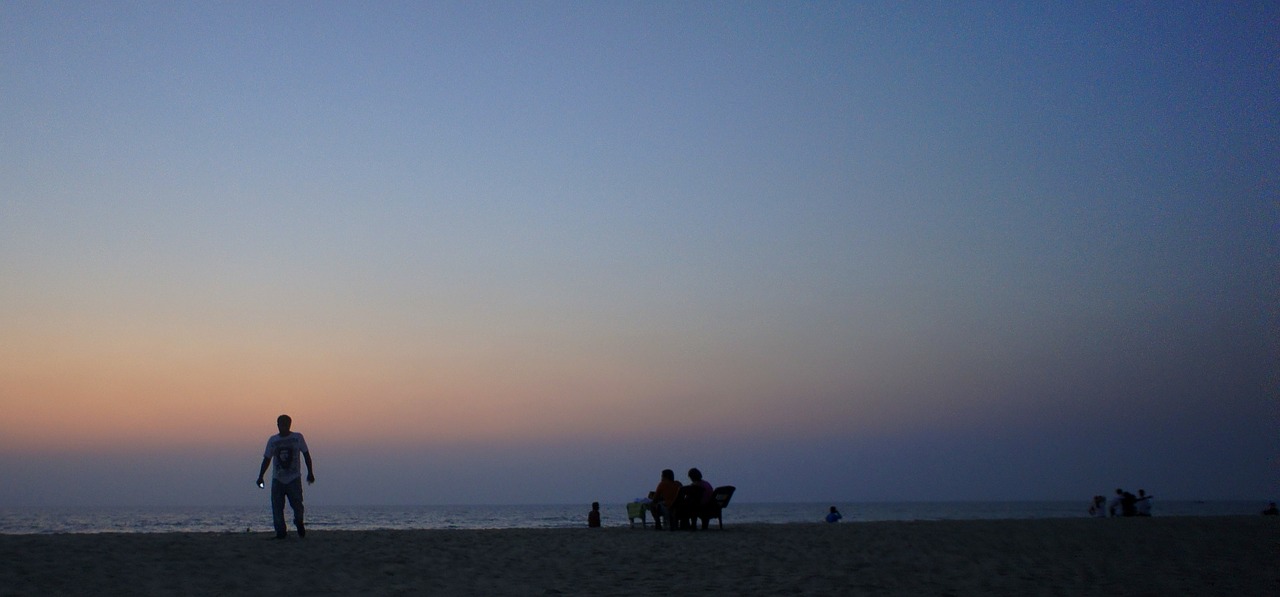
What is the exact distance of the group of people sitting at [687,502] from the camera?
1639 centimetres

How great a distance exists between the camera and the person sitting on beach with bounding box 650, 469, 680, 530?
54.2ft

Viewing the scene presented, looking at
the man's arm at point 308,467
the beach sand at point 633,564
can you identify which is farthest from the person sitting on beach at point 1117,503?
the man's arm at point 308,467

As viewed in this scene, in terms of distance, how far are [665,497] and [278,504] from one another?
23.6 ft

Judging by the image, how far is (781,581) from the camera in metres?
9.11

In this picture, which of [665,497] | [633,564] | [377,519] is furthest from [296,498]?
[377,519]

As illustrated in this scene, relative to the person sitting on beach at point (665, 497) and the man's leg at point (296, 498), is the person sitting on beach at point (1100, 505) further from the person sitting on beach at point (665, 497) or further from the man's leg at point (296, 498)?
the man's leg at point (296, 498)

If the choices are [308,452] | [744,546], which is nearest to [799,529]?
[744,546]

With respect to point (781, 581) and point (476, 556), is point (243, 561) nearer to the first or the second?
point (476, 556)

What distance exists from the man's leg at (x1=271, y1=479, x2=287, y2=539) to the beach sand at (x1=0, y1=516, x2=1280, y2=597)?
0.43 meters

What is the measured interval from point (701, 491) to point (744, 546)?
3774 millimetres

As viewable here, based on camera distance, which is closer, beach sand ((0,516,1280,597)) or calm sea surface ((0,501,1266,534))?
beach sand ((0,516,1280,597))

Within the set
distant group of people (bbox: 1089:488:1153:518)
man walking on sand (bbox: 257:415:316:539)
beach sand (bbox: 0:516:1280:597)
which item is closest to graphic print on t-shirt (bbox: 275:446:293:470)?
man walking on sand (bbox: 257:415:316:539)

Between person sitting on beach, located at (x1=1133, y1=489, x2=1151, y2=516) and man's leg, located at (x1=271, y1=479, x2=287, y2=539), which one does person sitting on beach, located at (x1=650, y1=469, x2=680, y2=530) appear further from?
person sitting on beach, located at (x1=1133, y1=489, x2=1151, y2=516)

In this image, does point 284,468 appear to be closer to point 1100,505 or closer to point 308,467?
point 308,467
